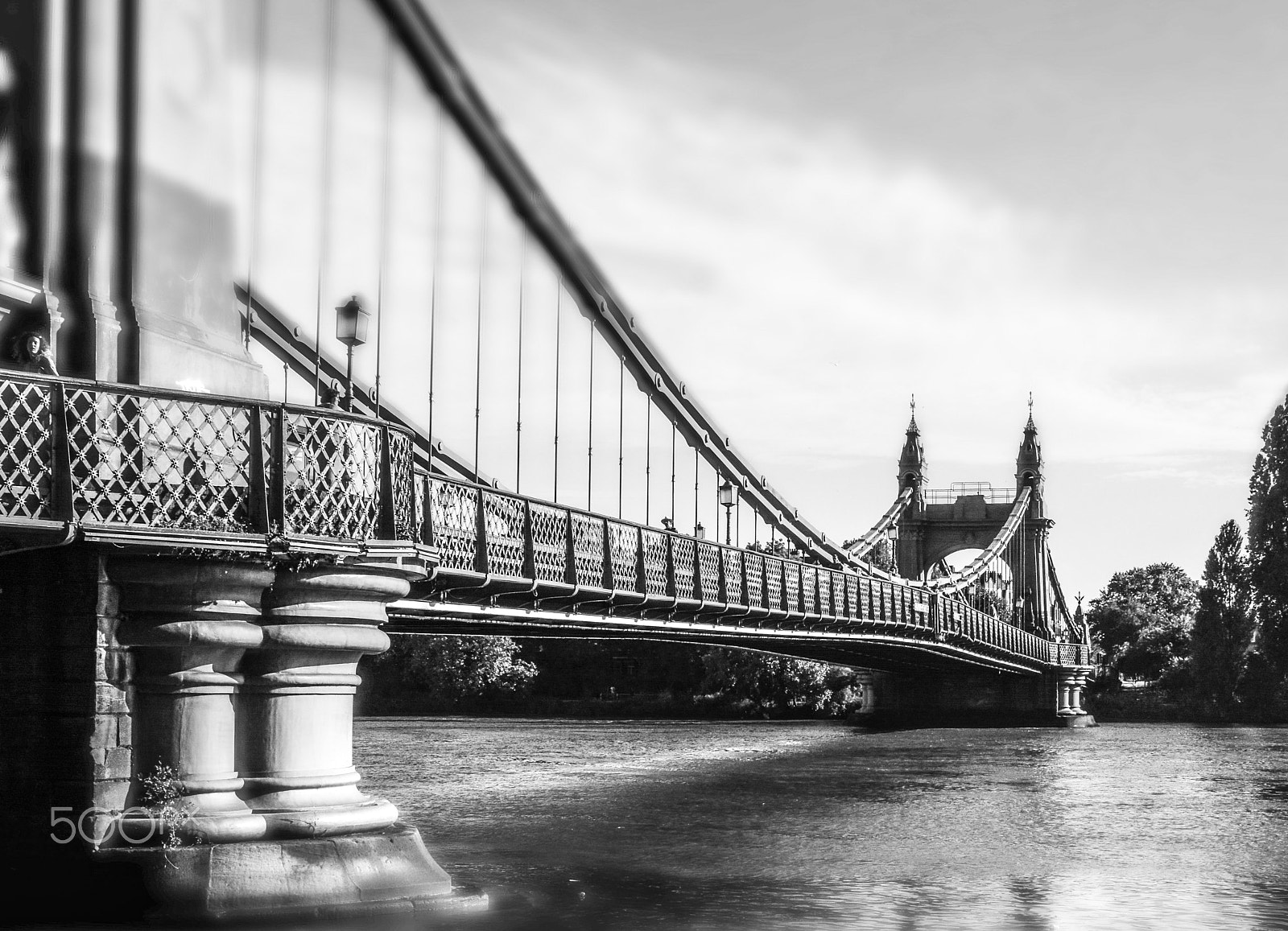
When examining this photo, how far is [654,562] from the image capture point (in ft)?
81.6

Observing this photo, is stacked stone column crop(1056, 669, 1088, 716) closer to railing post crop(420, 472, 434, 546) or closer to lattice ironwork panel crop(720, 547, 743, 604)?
lattice ironwork panel crop(720, 547, 743, 604)

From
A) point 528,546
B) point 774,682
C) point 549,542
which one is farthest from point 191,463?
point 774,682

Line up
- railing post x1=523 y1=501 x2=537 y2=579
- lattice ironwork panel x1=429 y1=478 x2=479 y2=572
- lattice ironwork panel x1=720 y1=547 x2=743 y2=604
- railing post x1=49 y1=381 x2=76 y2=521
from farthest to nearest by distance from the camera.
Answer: lattice ironwork panel x1=720 y1=547 x2=743 y2=604 → railing post x1=523 y1=501 x2=537 y2=579 → lattice ironwork panel x1=429 y1=478 x2=479 y2=572 → railing post x1=49 y1=381 x2=76 y2=521

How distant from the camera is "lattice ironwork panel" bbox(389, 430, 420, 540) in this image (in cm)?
1324

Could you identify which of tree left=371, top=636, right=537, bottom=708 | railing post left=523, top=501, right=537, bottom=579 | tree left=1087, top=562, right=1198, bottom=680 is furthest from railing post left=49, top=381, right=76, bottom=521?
tree left=1087, top=562, right=1198, bottom=680

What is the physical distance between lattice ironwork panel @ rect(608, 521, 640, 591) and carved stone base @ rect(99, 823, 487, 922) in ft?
32.9

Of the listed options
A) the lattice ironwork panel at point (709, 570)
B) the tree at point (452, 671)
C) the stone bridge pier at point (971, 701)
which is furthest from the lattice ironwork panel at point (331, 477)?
the tree at point (452, 671)

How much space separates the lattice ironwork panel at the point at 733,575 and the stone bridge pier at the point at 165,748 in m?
16.0

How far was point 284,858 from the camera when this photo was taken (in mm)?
11883

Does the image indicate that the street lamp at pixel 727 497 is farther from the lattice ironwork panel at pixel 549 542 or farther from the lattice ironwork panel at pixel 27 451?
the lattice ironwork panel at pixel 27 451

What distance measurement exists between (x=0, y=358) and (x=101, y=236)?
3.70 feet

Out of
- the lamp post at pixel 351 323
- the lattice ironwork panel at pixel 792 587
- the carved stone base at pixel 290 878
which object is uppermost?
the lamp post at pixel 351 323

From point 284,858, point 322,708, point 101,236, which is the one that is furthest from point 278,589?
point 101,236

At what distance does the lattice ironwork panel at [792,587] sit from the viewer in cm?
3172
